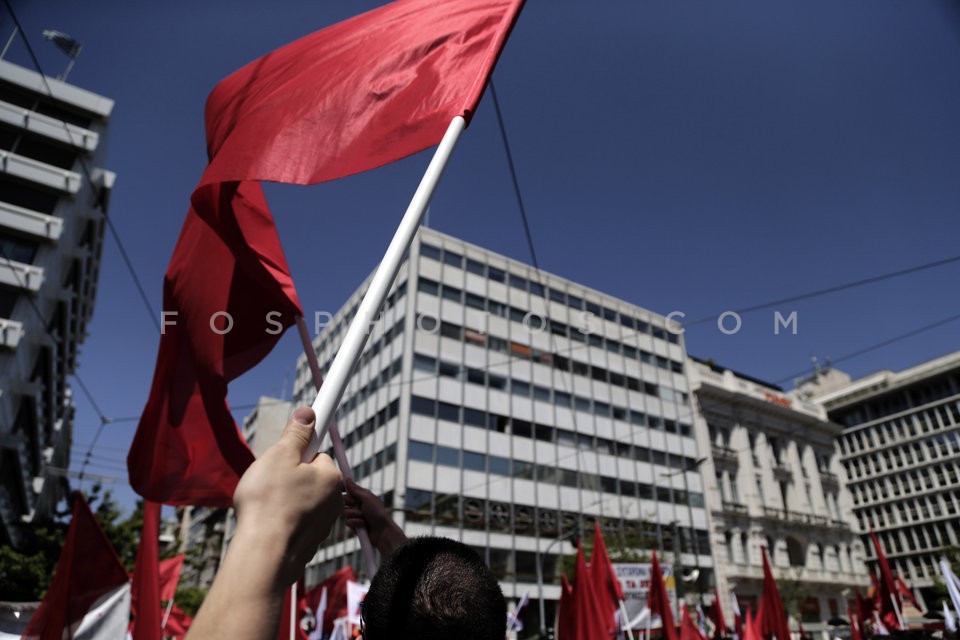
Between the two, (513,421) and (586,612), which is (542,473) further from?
(586,612)

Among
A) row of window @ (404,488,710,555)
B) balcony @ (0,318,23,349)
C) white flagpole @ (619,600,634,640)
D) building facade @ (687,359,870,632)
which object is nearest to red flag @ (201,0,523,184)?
white flagpole @ (619,600,634,640)

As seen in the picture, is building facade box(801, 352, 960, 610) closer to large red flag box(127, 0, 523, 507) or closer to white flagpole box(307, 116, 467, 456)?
large red flag box(127, 0, 523, 507)

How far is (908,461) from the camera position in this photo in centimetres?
5681

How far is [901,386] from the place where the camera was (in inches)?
2290

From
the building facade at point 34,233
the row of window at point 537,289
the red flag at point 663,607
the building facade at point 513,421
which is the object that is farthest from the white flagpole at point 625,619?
the row of window at point 537,289

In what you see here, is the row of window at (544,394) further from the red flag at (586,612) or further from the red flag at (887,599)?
the red flag at (586,612)

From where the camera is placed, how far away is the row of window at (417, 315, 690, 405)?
35.1 metres

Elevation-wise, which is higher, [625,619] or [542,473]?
[542,473]

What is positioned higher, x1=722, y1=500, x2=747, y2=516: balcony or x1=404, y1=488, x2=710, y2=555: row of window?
x1=722, y1=500, x2=747, y2=516: balcony

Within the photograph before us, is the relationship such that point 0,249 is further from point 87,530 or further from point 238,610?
point 238,610

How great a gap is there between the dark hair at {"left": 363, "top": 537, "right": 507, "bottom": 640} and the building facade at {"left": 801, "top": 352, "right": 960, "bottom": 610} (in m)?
63.7

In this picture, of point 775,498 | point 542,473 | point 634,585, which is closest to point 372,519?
point 634,585

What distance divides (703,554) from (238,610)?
42978mm

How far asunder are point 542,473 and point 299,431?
1366 inches
